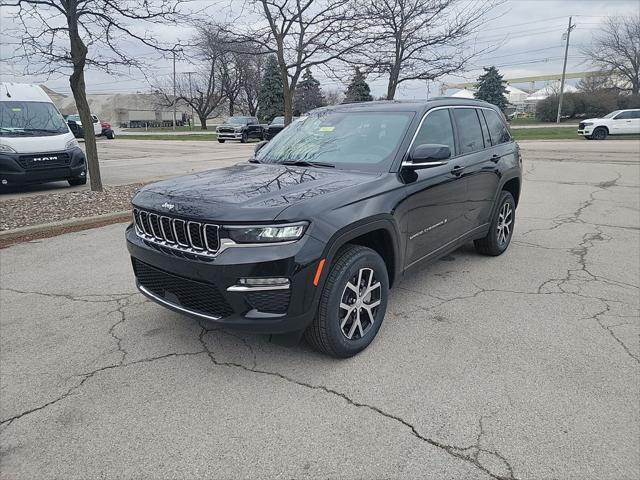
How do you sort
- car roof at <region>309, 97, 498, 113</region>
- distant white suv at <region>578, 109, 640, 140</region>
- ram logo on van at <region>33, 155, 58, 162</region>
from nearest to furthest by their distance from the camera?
car roof at <region>309, 97, 498, 113</region>
ram logo on van at <region>33, 155, 58, 162</region>
distant white suv at <region>578, 109, 640, 140</region>

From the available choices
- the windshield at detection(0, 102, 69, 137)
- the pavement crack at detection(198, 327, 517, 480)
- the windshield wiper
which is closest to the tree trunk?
the windshield at detection(0, 102, 69, 137)

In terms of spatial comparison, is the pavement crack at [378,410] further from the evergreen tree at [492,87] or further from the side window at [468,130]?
the evergreen tree at [492,87]

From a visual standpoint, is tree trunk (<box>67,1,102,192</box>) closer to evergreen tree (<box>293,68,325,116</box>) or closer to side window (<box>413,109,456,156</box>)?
side window (<box>413,109,456,156</box>)

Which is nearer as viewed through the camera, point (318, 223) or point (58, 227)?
point (318, 223)

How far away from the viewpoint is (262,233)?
269 centimetres

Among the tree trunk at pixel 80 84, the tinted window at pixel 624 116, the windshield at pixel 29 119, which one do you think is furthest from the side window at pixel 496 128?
the tinted window at pixel 624 116

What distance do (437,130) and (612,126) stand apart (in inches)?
1109

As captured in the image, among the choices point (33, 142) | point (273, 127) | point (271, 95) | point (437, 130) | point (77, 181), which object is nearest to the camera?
point (437, 130)

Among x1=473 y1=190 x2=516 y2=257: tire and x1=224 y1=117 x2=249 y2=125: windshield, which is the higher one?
x1=224 y1=117 x2=249 y2=125: windshield

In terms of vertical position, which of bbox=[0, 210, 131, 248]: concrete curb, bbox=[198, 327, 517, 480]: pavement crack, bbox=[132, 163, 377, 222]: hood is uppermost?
bbox=[132, 163, 377, 222]: hood

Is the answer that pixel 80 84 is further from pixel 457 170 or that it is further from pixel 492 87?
pixel 492 87

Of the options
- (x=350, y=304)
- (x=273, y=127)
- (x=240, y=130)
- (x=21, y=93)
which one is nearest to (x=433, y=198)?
(x=350, y=304)

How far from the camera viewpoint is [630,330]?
3.63 meters

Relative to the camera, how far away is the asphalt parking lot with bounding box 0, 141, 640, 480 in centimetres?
232
